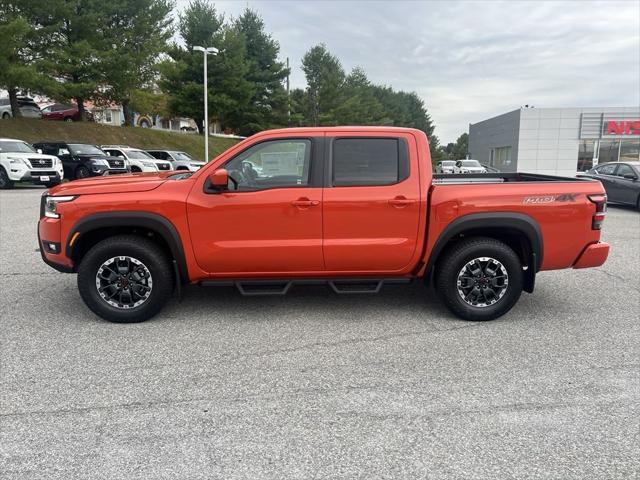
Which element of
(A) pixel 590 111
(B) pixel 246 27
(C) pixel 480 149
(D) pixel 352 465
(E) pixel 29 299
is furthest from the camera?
Answer: (C) pixel 480 149

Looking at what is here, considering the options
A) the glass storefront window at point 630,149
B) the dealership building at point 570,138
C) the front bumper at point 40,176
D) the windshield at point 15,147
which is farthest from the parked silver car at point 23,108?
the glass storefront window at point 630,149

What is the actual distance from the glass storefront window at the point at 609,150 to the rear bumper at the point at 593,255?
40217 mm

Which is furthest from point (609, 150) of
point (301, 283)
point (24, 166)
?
point (301, 283)

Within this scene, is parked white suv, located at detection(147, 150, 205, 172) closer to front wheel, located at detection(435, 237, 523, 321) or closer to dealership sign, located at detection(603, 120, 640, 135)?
front wheel, located at detection(435, 237, 523, 321)

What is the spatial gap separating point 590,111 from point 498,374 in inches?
1657

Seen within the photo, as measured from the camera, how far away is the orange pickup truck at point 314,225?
4.38 meters

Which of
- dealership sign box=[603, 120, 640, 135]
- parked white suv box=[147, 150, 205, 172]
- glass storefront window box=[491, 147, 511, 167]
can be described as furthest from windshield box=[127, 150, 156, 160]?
dealership sign box=[603, 120, 640, 135]

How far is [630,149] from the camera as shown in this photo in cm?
3834

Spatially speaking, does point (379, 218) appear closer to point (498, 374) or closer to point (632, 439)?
point (498, 374)

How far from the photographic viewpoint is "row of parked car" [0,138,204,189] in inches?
683

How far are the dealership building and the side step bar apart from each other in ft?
131

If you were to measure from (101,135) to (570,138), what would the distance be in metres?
36.4

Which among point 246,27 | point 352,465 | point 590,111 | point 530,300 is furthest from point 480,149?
point 352,465

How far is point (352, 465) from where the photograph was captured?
253 centimetres
